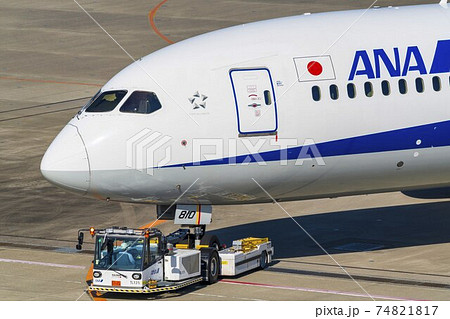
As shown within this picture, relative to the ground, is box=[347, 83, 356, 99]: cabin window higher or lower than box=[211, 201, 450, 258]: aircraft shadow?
higher

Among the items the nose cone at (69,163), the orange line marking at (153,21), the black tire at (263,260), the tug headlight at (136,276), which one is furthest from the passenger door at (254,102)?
the orange line marking at (153,21)

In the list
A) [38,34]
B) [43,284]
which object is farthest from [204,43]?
[38,34]

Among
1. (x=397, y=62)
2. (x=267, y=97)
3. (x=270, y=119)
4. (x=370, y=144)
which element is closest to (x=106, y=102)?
(x=267, y=97)

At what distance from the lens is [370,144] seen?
107ft

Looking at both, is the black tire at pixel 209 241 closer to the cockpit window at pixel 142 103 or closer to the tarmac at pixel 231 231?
the tarmac at pixel 231 231

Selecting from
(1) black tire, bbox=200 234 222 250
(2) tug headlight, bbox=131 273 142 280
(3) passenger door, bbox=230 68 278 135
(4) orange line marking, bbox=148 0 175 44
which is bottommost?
(2) tug headlight, bbox=131 273 142 280

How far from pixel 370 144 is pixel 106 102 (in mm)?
7177

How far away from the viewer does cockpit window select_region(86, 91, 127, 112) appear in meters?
31.8

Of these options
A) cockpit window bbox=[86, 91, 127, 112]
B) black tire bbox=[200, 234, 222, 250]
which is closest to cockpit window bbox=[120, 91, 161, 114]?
cockpit window bbox=[86, 91, 127, 112]

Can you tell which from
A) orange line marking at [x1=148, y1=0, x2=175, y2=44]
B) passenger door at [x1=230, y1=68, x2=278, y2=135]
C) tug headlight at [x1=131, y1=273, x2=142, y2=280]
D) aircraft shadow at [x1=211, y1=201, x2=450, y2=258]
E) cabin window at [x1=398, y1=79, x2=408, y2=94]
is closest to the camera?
tug headlight at [x1=131, y1=273, x2=142, y2=280]

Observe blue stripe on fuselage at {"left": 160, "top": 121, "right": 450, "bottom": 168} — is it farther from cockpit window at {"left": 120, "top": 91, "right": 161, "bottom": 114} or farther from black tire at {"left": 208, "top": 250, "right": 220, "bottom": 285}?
black tire at {"left": 208, "top": 250, "right": 220, "bottom": 285}

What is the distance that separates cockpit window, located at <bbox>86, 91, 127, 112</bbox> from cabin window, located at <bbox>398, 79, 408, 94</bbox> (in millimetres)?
7441

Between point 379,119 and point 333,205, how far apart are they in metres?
9.03

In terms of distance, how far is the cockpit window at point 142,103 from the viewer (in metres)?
31.5
